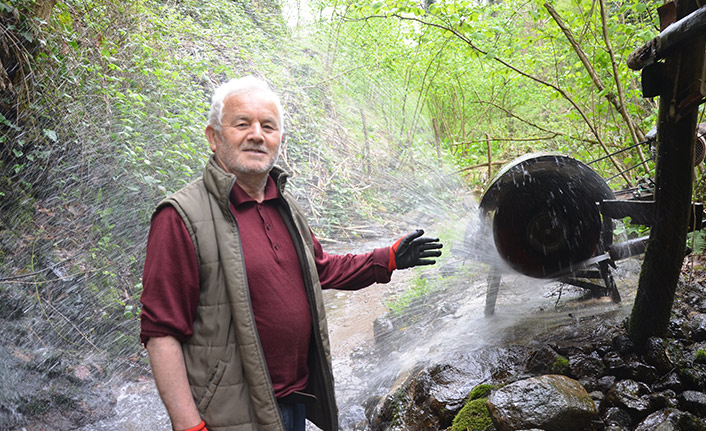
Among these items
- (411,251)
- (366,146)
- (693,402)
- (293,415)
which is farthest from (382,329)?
(366,146)

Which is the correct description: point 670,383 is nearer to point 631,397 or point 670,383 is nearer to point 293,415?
point 631,397

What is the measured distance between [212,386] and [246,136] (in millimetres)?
886

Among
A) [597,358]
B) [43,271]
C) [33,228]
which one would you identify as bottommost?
[597,358]

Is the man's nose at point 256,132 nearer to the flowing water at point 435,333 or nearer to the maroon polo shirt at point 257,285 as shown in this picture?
the maroon polo shirt at point 257,285

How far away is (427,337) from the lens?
5078mm

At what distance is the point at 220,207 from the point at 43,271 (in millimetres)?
4033

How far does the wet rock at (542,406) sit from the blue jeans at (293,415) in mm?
1309

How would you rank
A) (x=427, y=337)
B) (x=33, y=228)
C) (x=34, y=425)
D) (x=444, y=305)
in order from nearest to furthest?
(x=34, y=425) → (x=33, y=228) → (x=427, y=337) → (x=444, y=305)

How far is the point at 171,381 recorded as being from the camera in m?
1.44

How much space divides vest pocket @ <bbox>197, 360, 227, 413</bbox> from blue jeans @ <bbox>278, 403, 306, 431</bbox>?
0.26 m

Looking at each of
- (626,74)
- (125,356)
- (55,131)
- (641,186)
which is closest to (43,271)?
(125,356)

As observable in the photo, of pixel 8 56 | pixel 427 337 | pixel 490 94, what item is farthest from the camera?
pixel 490 94

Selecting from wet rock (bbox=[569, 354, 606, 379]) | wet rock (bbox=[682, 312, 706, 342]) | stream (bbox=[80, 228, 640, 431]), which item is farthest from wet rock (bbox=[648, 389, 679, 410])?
stream (bbox=[80, 228, 640, 431])

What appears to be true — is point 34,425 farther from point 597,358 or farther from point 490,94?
point 490,94
